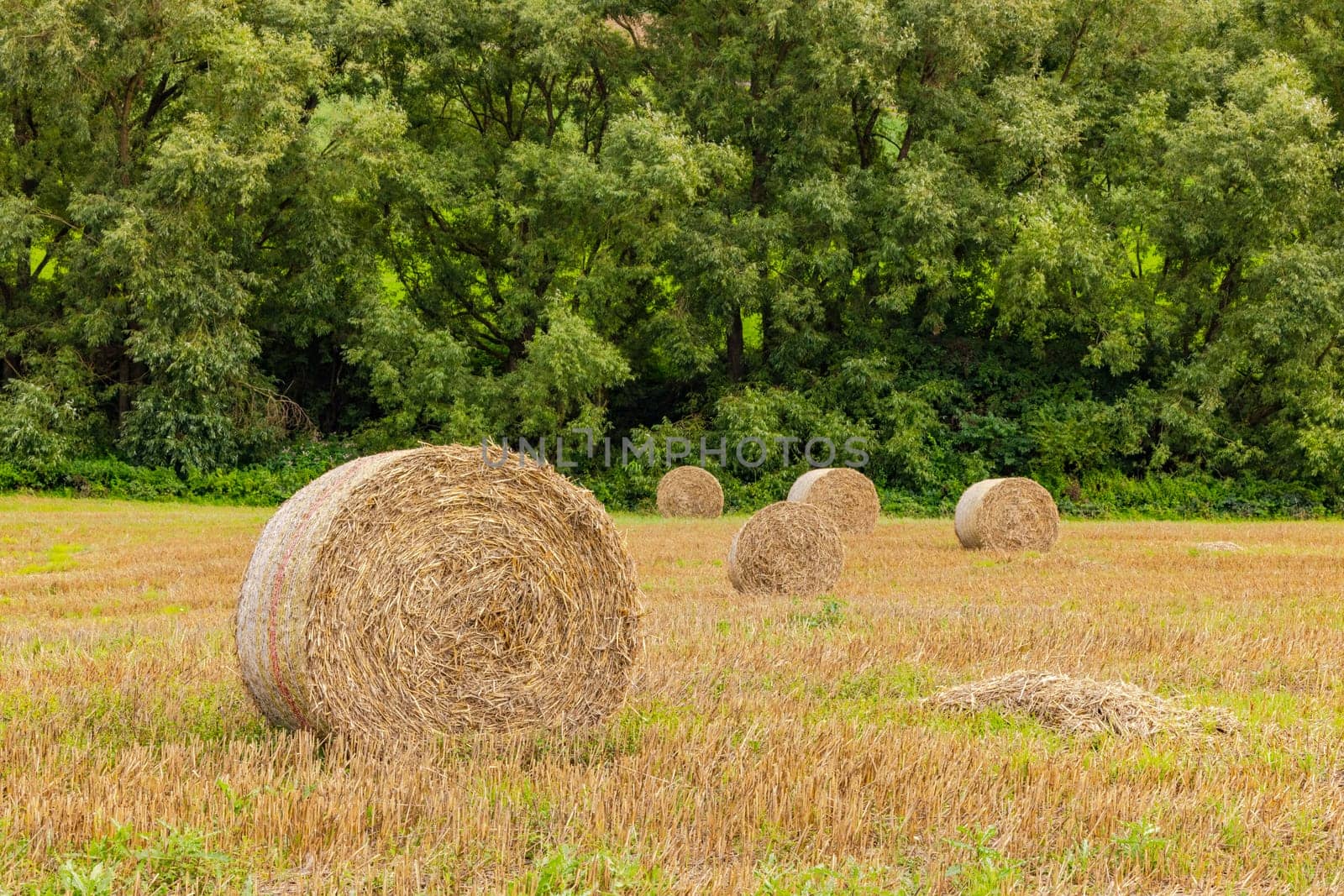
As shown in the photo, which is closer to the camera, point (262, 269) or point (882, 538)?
point (882, 538)

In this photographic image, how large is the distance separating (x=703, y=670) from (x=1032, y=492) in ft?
38.3

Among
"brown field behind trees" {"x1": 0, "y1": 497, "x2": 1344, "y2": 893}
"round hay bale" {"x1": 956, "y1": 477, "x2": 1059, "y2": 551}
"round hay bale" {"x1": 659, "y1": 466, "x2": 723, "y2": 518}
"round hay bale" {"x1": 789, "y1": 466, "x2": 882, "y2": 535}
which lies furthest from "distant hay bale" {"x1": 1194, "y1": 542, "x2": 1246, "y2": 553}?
"round hay bale" {"x1": 659, "y1": 466, "x2": 723, "y2": 518}

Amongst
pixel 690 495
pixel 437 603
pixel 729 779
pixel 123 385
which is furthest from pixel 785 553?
pixel 123 385

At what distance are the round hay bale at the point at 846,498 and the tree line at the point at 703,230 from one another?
6.15 meters

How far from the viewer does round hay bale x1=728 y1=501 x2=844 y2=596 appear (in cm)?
1269

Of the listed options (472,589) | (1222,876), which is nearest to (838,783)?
(1222,876)

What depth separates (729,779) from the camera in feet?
16.8

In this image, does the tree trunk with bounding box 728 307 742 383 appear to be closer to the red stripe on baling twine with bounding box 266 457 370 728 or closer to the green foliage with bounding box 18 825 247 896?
the red stripe on baling twine with bounding box 266 457 370 728

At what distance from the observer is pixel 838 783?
5.14 m

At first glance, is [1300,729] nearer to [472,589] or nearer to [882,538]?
[472,589]

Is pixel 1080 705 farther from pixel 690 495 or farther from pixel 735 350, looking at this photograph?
pixel 735 350

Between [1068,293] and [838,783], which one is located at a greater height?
[1068,293]

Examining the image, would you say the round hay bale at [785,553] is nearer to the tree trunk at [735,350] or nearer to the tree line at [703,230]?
the tree line at [703,230]

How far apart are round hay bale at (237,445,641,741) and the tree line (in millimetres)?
21347
